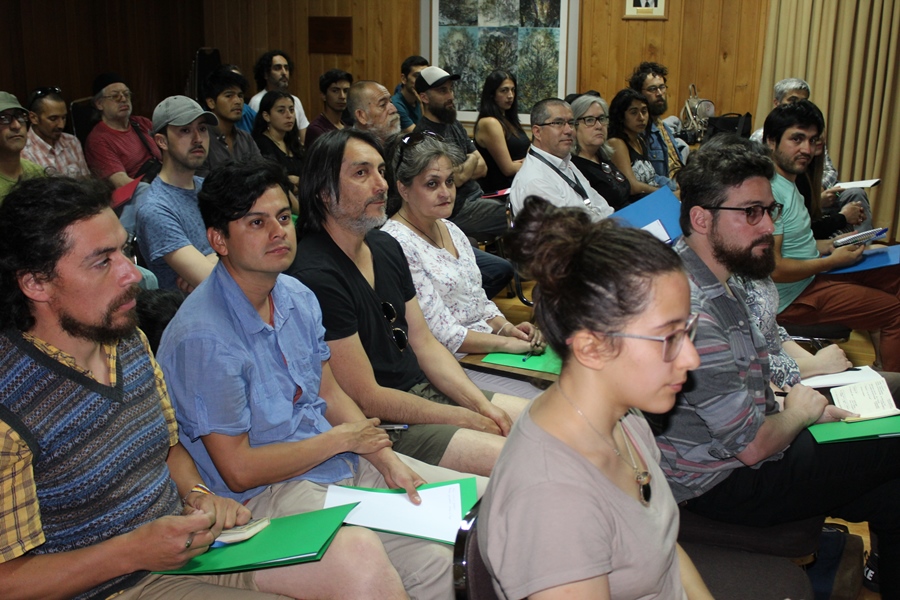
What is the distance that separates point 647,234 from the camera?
130 centimetres

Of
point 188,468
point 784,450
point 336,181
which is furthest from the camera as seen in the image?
point 336,181

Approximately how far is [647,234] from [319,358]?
1.01 metres

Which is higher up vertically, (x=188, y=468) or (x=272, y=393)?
(x=272, y=393)

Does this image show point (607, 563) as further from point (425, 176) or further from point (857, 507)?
point (425, 176)

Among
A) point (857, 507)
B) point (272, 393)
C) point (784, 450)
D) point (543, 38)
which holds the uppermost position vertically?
point (543, 38)

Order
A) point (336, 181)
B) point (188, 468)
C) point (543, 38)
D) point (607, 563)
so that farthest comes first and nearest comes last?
1. point (543, 38)
2. point (336, 181)
3. point (188, 468)
4. point (607, 563)

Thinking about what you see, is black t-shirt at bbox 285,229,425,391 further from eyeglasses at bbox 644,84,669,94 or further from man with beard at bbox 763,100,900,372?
eyeglasses at bbox 644,84,669,94

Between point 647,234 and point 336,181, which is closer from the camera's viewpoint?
point 647,234

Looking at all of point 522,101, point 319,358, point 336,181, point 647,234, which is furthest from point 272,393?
point 522,101

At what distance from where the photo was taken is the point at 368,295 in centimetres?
233

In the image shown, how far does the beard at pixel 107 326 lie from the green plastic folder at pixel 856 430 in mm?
1613

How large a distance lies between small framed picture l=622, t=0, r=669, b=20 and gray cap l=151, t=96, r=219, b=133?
495cm

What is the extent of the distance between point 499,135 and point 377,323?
11.0 feet

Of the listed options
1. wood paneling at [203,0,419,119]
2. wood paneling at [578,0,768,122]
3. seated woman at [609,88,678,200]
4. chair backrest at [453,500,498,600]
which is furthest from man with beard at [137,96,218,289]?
wood paneling at [578,0,768,122]
